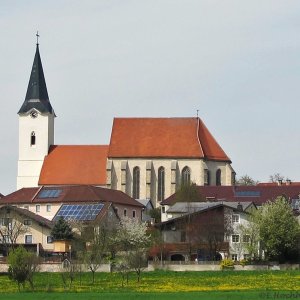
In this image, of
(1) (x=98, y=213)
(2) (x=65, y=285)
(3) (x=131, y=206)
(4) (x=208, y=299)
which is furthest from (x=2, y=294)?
(3) (x=131, y=206)

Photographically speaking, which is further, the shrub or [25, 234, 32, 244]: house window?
[25, 234, 32, 244]: house window

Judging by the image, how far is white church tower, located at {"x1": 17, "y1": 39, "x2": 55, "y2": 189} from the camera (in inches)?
5069

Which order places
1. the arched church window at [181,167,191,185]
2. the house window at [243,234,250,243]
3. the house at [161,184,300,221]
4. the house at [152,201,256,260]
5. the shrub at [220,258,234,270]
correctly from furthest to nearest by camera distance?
the arched church window at [181,167,191,185], the house at [161,184,300,221], the house window at [243,234,250,243], the house at [152,201,256,260], the shrub at [220,258,234,270]

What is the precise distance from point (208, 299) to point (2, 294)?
11381mm

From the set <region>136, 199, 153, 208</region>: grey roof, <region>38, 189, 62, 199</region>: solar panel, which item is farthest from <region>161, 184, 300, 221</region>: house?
<region>38, 189, 62, 199</region>: solar panel

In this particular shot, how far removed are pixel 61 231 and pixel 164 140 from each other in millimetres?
37225

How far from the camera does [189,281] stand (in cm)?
6216

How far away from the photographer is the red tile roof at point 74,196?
10651 centimetres

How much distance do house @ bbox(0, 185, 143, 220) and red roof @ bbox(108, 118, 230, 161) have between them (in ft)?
41.8

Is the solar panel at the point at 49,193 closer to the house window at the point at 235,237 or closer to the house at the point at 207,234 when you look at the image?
the house at the point at 207,234

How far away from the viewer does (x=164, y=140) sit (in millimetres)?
126438

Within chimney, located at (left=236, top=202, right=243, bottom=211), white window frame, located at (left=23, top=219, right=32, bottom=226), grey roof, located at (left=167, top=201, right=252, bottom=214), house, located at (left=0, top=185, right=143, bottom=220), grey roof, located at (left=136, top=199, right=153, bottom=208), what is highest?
grey roof, located at (left=136, top=199, right=153, bottom=208)

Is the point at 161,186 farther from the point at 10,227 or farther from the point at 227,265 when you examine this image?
the point at 227,265

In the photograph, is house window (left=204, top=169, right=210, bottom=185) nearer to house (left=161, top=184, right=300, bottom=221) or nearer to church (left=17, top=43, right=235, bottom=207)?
church (left=17, top=43, right=235, bottom=207)
